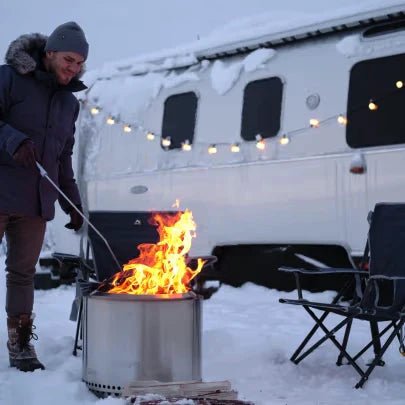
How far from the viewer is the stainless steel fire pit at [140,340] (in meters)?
2.88

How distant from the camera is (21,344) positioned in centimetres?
338

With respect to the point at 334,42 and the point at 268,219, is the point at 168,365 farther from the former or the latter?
the point at 334,42

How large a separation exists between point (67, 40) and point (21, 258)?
1.13 metres

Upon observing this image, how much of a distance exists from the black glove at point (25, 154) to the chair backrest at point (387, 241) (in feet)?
5.90

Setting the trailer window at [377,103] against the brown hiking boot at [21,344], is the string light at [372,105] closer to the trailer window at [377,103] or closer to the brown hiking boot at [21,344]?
the trailer window at [377,103]

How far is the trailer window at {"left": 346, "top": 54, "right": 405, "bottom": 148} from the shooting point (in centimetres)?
521

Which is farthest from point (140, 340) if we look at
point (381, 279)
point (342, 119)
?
point (342, 119)

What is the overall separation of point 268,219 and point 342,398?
9.27 feet

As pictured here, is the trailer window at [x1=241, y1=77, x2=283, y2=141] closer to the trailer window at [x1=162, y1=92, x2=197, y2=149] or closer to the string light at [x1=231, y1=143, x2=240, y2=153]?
the string light at [x1=231, y1=143, x2=240, y2=153]

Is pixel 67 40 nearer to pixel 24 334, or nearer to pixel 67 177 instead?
pixel 67 177

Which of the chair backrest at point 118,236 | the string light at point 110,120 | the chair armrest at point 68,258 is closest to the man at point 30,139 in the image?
the chair armrest at point 68,258

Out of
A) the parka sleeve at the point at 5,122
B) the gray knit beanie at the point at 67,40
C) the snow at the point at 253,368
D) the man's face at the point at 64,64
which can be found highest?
the gray knit beanie at the point at 67,40

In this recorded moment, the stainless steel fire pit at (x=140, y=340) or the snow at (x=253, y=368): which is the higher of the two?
the stainless steel fire pit at (x=140, y=340)

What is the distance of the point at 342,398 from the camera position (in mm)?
3135
